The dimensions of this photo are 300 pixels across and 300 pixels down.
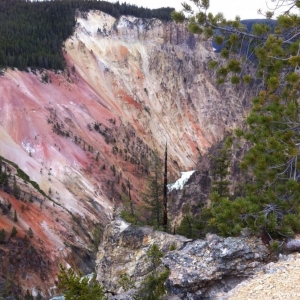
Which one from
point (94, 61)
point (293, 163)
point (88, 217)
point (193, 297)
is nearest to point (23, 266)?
point (88, 217)

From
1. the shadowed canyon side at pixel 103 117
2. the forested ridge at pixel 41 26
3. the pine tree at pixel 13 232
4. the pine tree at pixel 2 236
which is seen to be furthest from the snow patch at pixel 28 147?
the pine tree at pixel 2 236

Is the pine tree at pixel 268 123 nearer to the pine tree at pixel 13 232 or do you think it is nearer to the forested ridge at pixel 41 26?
the pine tree at pixel 13 232

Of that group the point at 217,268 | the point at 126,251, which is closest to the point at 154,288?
the point at 217,268

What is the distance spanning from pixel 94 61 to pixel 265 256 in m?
62.8

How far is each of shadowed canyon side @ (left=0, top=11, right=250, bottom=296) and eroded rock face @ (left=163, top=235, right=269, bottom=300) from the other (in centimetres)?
1983

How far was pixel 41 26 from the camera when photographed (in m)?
64.9

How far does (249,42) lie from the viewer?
751cm

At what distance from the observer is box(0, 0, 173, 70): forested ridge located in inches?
2117

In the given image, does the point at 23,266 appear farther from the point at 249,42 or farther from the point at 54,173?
the point at 249,42

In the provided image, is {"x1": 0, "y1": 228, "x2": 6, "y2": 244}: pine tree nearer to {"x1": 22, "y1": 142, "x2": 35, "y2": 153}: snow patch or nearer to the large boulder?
the large boulder

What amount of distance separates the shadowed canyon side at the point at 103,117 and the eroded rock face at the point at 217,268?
1983 cm

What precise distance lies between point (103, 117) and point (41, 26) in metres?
23.3

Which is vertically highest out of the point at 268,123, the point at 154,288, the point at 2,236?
the point at 268,123

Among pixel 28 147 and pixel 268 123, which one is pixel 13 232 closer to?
pixel 28 147
